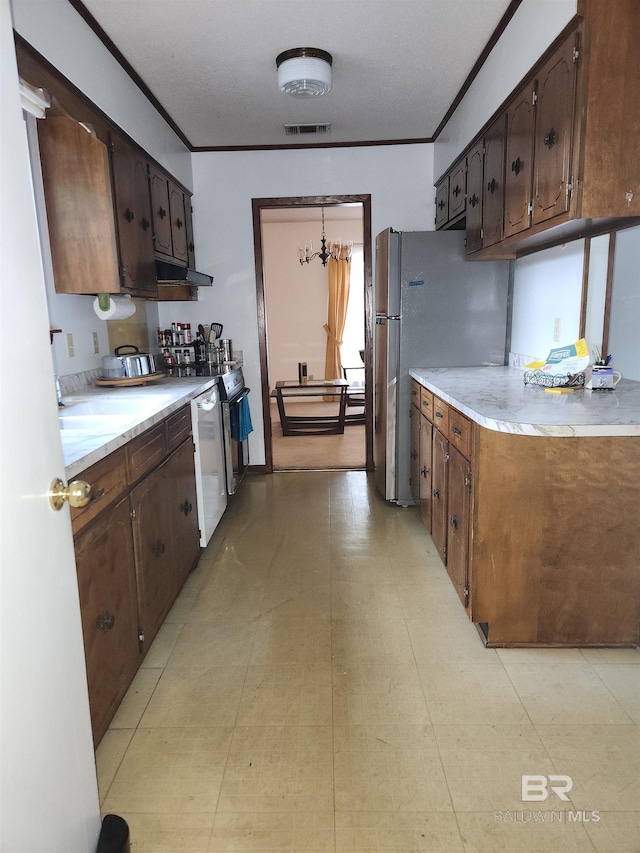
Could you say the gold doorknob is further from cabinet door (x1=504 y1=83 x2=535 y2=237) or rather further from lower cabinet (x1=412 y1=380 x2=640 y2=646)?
cabinet door (x1=504 y1=83 x2=535 y2=237)

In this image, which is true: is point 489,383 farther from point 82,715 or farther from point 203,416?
point 82,715

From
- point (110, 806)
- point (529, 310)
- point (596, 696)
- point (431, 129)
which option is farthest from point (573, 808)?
point (431, 129)

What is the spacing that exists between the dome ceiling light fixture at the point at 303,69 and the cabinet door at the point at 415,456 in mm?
1823

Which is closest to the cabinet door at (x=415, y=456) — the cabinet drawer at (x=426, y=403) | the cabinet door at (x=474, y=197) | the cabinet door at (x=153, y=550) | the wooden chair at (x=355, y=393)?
the cabinet drawer at (x=426, y=403)

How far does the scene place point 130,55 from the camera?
8.89ft

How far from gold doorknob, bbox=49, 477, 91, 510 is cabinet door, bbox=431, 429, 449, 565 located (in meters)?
1.76

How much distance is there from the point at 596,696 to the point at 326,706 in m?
0.88

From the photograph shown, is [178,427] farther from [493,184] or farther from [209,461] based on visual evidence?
[493,184]

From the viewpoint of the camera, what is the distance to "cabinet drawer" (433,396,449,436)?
248 cm

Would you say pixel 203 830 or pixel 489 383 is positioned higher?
pixel 489 383

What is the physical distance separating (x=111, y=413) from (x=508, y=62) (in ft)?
7.96

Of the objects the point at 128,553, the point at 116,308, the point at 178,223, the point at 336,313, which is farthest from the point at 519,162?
the point at 336,313

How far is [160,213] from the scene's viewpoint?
3.41 metres

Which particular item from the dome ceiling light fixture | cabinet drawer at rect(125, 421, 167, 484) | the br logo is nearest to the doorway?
the dome ceiling light fixture
